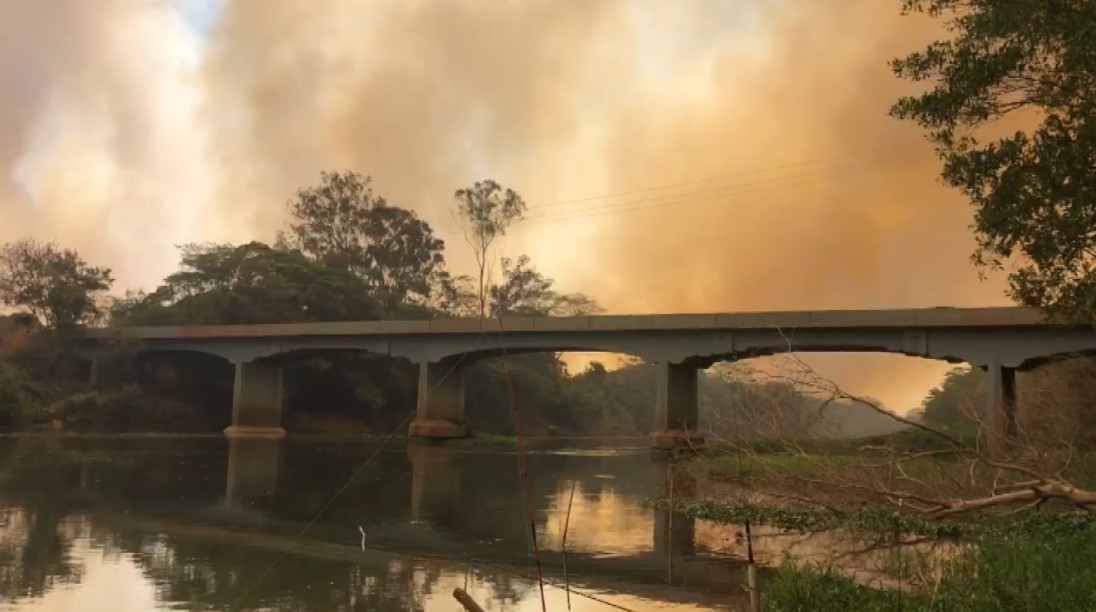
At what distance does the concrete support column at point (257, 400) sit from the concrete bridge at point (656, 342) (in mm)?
67

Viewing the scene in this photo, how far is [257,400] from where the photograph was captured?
6081 centimetres

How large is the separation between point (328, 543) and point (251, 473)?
1498 cm

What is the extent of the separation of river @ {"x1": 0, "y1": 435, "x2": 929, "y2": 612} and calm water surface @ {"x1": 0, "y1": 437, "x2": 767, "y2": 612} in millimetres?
33

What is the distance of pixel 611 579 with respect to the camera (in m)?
12.1

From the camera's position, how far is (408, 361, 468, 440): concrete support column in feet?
175

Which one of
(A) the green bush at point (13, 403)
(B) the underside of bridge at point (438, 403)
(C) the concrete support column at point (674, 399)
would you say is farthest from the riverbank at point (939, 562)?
(A) the green bush at point (13, 403)

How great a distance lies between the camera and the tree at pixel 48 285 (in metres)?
58.6

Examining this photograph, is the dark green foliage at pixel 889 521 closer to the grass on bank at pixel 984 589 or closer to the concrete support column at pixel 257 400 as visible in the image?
the grass on bank at pixel 984 589

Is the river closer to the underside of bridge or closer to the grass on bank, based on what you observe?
the grass on bank

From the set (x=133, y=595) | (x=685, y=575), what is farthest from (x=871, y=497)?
(x=133, y=595)

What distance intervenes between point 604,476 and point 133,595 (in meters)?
22.6

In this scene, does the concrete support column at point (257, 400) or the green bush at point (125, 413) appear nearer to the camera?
the green bush at point (125, 413)

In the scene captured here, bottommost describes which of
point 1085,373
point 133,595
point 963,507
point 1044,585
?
point 133,595

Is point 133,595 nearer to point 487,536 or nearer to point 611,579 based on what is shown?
point 611,579
